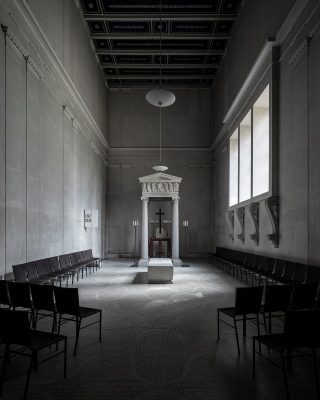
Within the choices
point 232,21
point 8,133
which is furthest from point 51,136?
point 232,21

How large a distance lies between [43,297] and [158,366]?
2.05 m

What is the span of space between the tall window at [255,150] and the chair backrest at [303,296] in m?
7.52

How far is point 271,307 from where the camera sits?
5.29 meters

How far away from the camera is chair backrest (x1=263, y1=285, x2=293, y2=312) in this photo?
525cm

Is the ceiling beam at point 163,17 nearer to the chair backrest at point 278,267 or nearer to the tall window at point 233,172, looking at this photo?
the tall window at point 233,172

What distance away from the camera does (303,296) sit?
529 centimetres

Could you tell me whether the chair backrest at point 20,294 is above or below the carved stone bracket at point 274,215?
below

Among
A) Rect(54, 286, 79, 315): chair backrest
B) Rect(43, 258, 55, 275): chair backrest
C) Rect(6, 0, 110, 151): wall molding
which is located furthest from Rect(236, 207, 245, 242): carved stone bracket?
Rect(54, 286, 79, 315): chair backrest

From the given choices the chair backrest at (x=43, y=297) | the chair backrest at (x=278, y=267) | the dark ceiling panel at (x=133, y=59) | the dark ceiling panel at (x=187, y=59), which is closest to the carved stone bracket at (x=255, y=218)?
the chair backrest at (x=278, y=267)

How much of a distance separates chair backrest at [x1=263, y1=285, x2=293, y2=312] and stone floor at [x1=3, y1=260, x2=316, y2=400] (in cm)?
77

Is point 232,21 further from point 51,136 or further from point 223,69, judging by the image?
point 51,136

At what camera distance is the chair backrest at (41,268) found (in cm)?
936

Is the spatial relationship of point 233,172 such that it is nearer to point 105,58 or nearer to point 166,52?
point 166,52

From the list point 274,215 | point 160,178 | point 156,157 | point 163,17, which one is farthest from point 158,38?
point 274,215
